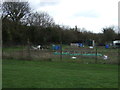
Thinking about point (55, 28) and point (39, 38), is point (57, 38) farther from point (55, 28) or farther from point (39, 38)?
point (39, 38)

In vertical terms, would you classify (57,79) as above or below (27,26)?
below

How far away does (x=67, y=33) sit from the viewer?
60469 millimetres

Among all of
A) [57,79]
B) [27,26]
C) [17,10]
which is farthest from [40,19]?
[57,79]

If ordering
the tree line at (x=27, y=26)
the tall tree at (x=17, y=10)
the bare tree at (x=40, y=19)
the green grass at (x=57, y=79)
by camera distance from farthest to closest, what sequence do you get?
the bare tree at (x=40, y=19) → the tall tree at (x=17, y=10) → the tree line at (x=27, y=26) → the green grass at (x=57, y=79)

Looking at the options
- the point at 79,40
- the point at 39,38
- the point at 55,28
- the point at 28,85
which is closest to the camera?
the point at 28,85

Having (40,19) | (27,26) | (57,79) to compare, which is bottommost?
(57,79)

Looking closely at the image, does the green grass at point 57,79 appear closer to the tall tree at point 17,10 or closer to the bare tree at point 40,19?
the tall tree at point 17,10

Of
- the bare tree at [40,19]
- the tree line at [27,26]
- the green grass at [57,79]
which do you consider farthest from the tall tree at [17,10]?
the green grass at [57,79]

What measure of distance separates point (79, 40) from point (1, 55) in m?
57.9

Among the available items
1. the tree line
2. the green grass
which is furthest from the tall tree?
the green grass

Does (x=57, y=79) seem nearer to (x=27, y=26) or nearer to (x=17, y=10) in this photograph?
(x=17, y=10)

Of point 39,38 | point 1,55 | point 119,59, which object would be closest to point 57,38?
point 39,38

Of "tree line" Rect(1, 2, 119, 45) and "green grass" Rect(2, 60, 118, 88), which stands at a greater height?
"tree line" Rect(1, 2, 119, 45)

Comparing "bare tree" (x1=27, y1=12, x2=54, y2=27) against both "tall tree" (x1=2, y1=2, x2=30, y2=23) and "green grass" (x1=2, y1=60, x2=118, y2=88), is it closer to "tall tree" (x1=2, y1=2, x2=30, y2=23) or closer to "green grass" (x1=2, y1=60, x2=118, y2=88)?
"tall tree" (x1=2, y1=2, x2=30, y2=23)
